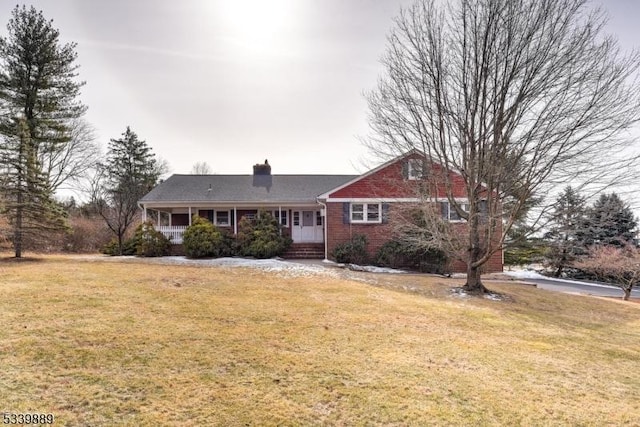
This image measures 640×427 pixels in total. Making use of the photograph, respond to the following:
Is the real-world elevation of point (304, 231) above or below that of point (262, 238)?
above

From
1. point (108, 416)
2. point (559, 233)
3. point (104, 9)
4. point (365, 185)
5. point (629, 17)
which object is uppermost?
point (104, 9)

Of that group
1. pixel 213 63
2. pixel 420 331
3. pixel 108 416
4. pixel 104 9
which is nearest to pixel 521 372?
pixel 420 331

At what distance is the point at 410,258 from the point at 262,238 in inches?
295

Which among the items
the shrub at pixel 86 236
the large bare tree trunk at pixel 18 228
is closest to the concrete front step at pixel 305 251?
the large bare tree trunk at pixel 18 228

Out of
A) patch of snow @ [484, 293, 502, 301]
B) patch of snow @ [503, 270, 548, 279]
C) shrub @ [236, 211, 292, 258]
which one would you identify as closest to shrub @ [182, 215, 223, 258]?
shrub @ [236, 211, 292, 258]

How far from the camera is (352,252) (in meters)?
17.6

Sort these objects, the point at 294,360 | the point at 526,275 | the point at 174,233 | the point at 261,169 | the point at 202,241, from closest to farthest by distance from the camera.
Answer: the point at 294,360 < the point at 202,241 < the point at 174,233 < the point at 261,169 < the point at 526,275

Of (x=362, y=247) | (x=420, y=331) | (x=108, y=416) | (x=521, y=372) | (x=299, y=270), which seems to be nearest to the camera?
(x=108, y=416)

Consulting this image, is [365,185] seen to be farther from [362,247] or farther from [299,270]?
[299,270]

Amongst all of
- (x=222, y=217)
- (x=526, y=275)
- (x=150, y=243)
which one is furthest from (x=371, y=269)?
(x=526, y=275)

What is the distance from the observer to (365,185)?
62.2 ft

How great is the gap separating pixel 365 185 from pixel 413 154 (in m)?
5.60

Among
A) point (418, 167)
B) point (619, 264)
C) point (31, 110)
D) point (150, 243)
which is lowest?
point (619, 264)

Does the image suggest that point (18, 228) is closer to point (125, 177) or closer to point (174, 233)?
point (174, 233)
